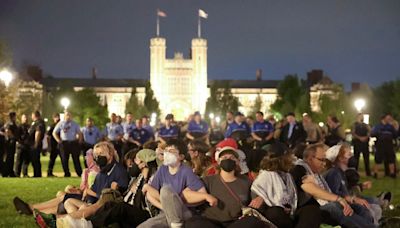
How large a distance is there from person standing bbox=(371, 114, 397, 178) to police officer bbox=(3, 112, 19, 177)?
927 cm

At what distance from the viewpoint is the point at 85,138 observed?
76.8 feet

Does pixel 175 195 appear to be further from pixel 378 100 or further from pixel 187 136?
pixel 378 100

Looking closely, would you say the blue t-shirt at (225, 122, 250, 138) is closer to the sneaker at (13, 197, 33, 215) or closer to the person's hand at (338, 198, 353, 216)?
the sneaker at (13, 197, 33, 215)

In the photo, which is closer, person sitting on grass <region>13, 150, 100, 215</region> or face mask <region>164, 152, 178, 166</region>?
face mask <region>164, 152, 178, 166</region>

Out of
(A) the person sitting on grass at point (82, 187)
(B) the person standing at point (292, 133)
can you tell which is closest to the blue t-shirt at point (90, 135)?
(B) the person standing at point (292, 133)

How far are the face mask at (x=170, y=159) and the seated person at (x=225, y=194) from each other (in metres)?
0.38

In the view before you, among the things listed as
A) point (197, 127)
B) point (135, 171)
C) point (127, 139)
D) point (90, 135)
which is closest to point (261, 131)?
point (197, 127)

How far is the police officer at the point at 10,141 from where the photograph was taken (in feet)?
72.2

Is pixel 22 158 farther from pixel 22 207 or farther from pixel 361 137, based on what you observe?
pixel 22 207

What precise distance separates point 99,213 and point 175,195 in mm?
1253

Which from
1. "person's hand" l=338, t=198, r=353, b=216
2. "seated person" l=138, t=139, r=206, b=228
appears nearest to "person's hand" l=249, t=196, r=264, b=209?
"seated person" l=138, t=139, r=206, b=228

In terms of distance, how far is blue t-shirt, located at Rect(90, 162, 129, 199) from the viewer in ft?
36.0

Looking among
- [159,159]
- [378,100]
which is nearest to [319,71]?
[378,100]

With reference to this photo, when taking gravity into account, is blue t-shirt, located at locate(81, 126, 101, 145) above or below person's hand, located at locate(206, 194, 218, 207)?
below
